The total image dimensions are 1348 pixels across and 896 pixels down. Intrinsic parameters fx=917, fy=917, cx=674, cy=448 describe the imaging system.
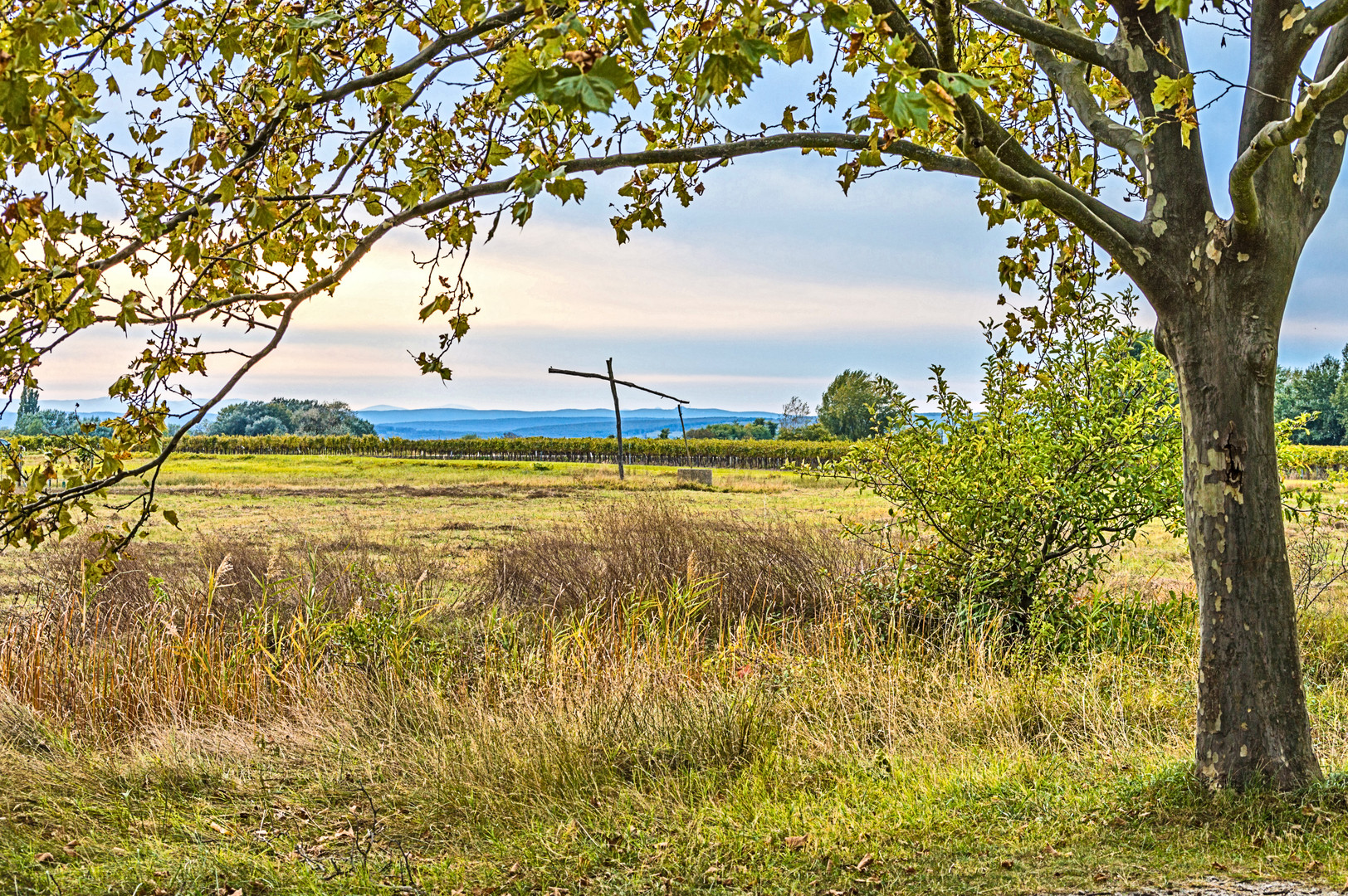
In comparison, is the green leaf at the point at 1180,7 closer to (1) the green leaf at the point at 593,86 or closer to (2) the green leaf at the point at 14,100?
(1) the green leaf at the point at 593,86

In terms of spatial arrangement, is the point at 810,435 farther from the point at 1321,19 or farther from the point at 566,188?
the point at 566,188

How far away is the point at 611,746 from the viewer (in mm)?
5090

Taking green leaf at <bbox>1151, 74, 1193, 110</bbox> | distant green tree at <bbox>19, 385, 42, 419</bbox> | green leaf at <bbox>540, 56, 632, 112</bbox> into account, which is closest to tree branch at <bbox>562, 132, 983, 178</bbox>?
green leaf at <bbox>1151, 74, 1193, 110</bbox>

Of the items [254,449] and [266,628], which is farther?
[254,449]

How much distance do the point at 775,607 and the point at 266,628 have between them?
15.3ft

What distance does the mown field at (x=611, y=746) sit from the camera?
3992 millimetres

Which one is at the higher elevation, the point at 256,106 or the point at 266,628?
the point at 256,106

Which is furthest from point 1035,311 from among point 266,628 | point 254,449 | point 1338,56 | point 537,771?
point 254,449

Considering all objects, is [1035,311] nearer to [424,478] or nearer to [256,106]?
[256,106]

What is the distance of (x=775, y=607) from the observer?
9188 millimetres

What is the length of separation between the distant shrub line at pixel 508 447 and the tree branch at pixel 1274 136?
232 feet

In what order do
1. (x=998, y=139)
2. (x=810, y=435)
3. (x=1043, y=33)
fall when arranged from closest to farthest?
1. (x=998, y=139)
2. (x=1043, y=33)
3. (x=810, y=435)

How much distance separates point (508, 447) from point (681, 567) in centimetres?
7616

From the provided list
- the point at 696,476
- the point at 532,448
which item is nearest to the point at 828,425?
the point at 532,448
